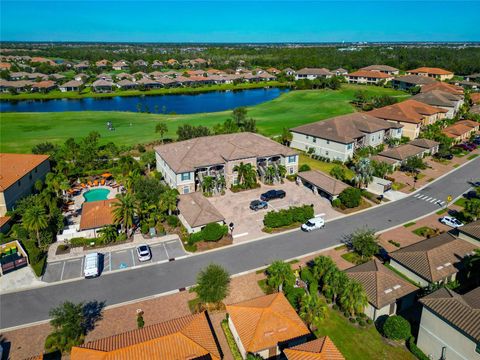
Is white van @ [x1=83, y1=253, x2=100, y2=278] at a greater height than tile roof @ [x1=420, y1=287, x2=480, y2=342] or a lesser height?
lesser

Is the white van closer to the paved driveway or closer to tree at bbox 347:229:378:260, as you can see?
the paved driveway

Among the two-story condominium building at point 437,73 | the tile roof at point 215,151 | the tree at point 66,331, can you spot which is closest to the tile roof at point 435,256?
the tile roof at point 215,151

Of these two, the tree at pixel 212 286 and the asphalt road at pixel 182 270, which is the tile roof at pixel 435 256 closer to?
the asphalt road at pixel 182 270

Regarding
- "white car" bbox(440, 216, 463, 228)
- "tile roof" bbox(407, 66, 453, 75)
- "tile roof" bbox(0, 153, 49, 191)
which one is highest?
"tile roof" bbox(407, 66, 453, 75)

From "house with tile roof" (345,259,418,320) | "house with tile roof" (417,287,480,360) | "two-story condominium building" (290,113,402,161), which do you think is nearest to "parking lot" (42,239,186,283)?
"house with tile roof" (345,259,418,320)

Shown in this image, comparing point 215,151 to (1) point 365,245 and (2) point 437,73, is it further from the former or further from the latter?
(2) point 437,73

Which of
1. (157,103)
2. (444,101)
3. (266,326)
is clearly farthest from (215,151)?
(157,103)

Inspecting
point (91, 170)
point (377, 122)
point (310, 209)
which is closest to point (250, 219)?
point (310, 209)
